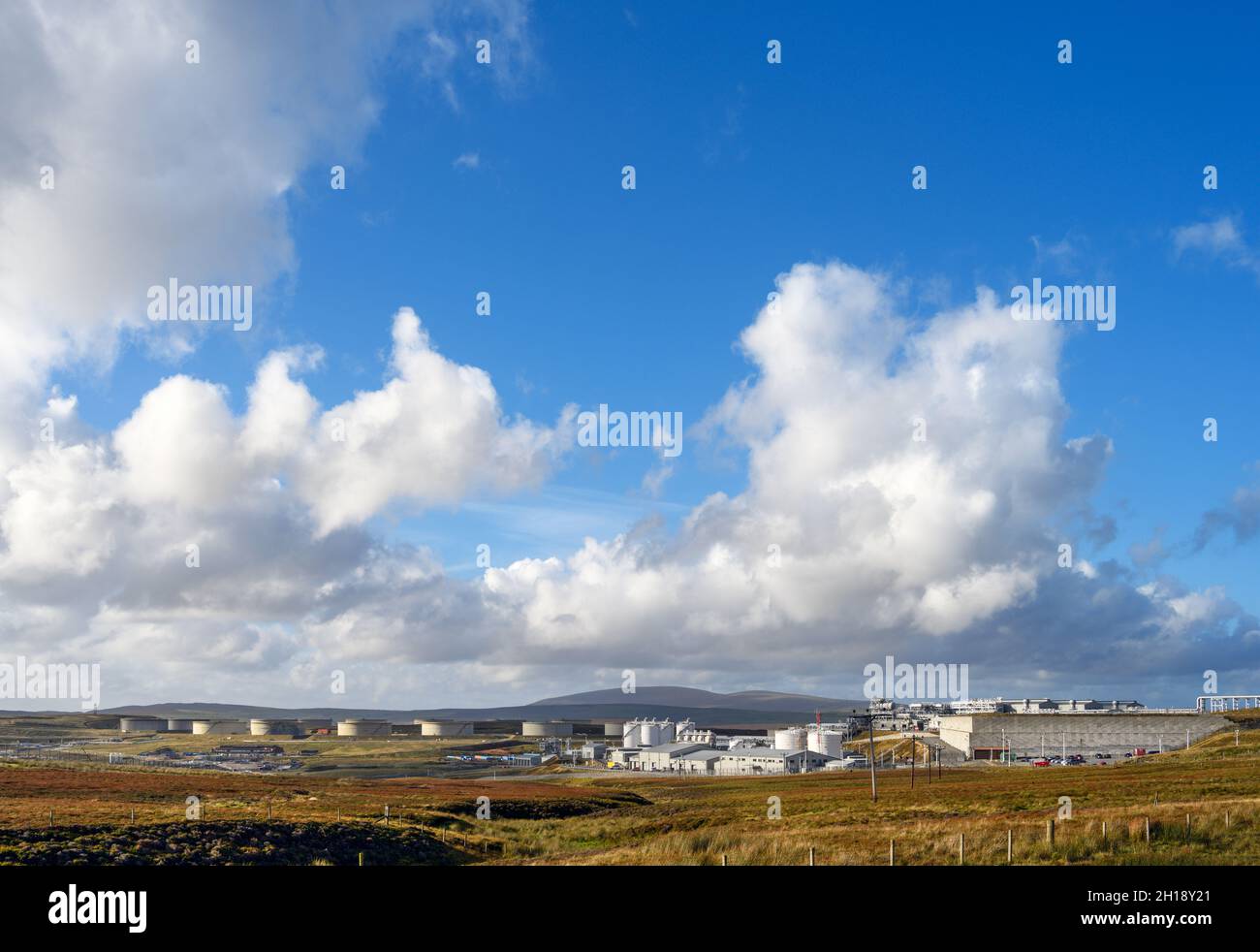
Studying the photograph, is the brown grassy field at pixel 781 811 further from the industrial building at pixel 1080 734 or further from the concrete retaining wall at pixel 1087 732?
the concrete retaining wall at pixel 1087 732

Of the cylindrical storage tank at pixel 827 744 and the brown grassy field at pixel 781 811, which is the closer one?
the brown grassy field at pixel 781 811

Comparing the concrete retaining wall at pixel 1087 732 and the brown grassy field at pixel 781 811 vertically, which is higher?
the brown grassy field at pixel 781 811

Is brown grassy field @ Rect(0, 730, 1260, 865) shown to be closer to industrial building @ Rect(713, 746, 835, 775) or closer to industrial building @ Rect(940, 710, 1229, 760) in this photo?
industrial building @ Rect(713, 746, 835, 775)

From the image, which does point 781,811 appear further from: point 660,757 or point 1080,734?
point 1080,734

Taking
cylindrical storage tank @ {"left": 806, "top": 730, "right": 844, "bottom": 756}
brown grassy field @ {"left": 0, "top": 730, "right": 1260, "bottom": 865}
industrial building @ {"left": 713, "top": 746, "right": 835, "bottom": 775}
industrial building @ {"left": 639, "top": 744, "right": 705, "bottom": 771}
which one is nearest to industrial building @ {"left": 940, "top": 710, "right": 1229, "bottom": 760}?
brown grassy field @ {"left": 0, "top": 730, "right": 1260, "bottom": 865}

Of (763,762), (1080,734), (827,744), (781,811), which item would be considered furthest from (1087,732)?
(781,811)

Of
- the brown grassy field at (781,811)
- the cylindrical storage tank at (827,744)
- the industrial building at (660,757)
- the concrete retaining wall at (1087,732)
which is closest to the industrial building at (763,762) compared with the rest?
the industrial building at (660,757)
